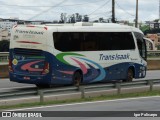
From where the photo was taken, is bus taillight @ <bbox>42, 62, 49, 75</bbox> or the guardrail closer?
the guardrail

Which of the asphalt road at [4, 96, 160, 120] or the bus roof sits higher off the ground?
the bus roof

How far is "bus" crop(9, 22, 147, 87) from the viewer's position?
71.8 ft

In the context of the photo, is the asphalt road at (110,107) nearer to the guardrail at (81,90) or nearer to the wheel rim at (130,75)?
the guardrail at (81,90)

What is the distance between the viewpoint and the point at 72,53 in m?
23.2

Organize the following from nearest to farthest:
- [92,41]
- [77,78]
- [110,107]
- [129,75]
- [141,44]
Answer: [110,107]
[77,78]
[92,41]
[129,75]
[141,44]

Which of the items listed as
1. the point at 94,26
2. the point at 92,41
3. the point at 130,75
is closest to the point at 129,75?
the point at 130,75

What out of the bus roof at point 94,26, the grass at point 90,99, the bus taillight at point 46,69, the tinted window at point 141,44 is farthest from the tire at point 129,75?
the bus taillight at point 46,69

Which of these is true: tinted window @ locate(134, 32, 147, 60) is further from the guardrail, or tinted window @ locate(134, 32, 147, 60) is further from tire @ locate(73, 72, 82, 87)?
tire @ locate(73, 72, 82, 87)

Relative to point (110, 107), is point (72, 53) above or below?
above

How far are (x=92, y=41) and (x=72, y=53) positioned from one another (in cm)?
160

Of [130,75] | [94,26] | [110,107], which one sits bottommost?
[130,75]

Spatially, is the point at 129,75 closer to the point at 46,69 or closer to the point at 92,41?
the point at 92,41

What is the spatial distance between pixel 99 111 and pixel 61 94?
369cm

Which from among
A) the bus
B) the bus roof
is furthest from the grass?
the bus roof
